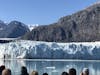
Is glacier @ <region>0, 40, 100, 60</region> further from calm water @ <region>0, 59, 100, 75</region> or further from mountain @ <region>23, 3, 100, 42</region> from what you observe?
mountain @ <region>23, 3, 100, 42</region>

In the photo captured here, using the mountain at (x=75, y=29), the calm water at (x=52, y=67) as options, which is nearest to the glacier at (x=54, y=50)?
the calm water at (x=52, y=67)

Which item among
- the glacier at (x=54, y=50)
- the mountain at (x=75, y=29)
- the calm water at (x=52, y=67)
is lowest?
the calm water at (x=52, y=67)

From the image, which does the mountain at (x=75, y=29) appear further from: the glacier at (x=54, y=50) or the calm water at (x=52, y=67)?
the calm water at (x=52, y=67)

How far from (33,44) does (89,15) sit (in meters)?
72.5

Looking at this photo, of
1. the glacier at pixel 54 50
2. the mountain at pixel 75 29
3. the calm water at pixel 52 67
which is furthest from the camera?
the mountain at pixel 75 29

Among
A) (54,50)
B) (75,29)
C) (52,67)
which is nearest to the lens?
(52,67)

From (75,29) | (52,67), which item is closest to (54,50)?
(52,67)

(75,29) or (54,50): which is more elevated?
(75,29)

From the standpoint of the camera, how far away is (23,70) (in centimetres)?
457

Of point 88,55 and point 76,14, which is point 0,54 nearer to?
point 88,55

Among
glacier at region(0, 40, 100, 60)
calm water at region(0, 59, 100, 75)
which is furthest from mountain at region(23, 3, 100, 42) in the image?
calm water at region(0, 59, 100, 75)

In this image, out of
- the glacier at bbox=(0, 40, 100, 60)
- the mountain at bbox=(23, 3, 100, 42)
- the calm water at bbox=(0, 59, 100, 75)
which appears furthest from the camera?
the mountain at bbox=(23, 3, 100, 42)

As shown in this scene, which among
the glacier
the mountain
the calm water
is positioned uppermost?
the mountain

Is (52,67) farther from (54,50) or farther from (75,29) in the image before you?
(75,29)
